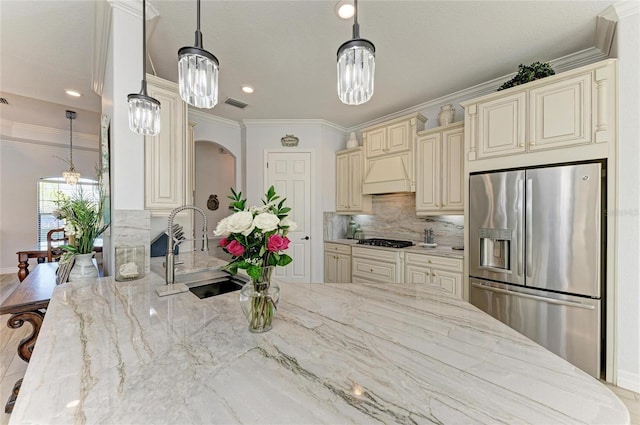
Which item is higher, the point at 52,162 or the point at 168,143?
the point at 52,162

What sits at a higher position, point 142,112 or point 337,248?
point 142,112

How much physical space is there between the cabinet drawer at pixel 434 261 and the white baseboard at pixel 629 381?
1204mm

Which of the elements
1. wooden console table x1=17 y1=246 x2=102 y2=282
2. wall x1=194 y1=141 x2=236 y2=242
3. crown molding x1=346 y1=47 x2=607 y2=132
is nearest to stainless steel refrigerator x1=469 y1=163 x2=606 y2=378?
crown molding x1=346 y1=47 x2=607 y2=132

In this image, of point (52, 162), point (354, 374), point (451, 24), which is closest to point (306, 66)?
point (451, 24)

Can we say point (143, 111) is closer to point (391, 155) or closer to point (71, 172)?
point (391, 155)

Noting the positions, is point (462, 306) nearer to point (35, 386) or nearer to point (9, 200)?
point (35, 386)

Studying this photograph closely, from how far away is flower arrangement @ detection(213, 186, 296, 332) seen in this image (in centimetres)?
88

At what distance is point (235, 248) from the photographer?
876 mm

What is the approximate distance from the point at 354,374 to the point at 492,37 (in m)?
2.73

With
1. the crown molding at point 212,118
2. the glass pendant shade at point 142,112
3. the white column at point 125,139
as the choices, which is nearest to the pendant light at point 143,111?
the glass pendant shade at point 142,112

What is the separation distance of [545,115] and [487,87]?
98 centimetres

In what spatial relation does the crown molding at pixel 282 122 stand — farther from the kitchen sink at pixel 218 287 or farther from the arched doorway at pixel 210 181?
the kitchen sink at pixel 218 287

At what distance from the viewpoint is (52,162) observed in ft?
17.2

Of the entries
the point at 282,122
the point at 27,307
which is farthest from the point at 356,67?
the point at 282,122
